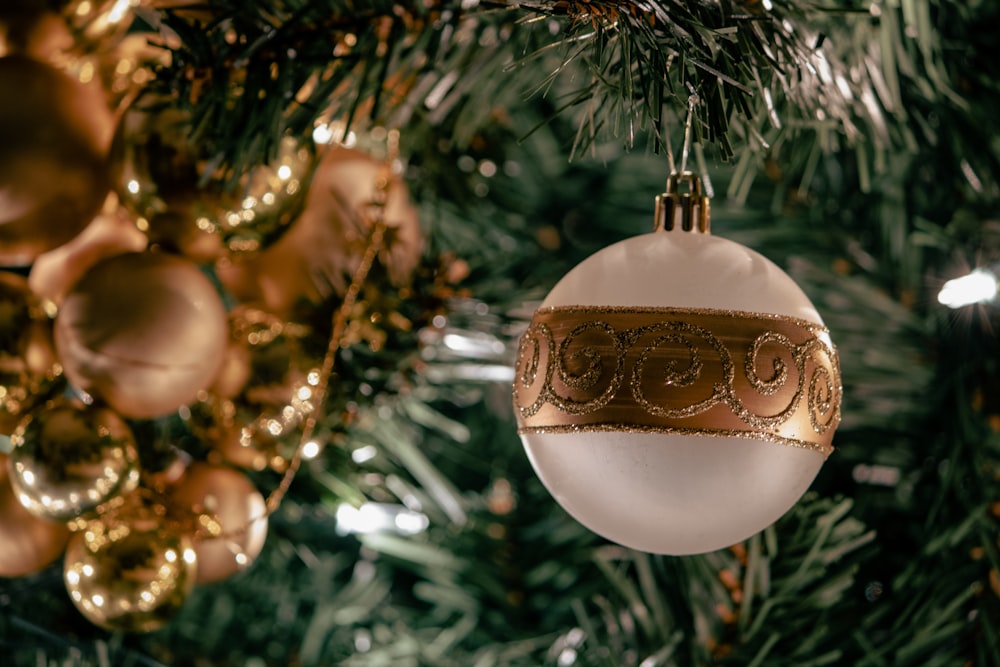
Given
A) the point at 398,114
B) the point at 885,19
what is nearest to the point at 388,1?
the point at 398,114

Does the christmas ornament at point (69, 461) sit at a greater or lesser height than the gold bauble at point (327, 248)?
lesser

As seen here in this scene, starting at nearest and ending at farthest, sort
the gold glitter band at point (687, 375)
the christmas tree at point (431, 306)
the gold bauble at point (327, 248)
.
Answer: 1. the gold glitter band at point (687, 375)
2. the christmas tree at point (431, 306)
3. the gold bauble at point (327, 248)

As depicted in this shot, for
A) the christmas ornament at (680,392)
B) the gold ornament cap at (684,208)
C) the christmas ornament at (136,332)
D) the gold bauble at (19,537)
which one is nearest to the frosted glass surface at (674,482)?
the christmas ornament at (680,392)

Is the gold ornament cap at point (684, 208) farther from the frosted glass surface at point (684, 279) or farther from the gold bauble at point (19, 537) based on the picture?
the gold bauble at point (19, 537)

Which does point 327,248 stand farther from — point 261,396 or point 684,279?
point 684,279

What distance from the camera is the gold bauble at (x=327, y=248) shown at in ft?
1.95

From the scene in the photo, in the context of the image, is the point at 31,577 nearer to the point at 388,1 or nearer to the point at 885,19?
the point at 388,1

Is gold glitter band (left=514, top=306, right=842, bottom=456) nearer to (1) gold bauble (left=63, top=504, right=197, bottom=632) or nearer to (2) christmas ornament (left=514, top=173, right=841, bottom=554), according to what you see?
(2) christmas ornament (left=514, top=173, right=841, bottom=554)

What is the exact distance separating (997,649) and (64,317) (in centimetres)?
50

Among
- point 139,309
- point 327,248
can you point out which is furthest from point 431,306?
A: point 139,309

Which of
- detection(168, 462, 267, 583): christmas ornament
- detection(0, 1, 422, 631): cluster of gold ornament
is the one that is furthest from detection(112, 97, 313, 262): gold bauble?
detection(168, 462, 267, 583): christmas ornament

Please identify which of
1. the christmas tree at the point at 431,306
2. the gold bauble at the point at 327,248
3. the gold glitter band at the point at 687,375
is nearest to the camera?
the gold glitter band at the point at 687,375

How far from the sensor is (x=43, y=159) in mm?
505

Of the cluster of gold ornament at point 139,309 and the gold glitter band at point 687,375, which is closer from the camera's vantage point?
the gold glitter band at point 687,375
